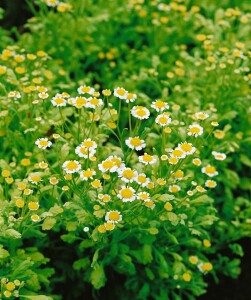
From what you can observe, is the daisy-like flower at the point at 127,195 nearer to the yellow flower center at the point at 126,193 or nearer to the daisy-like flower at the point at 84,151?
the yellow flower center at the point at 126,193

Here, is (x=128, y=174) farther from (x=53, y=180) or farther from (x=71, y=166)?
(x=53, y=180)

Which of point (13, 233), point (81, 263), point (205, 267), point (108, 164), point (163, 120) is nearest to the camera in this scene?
point (13, 233)

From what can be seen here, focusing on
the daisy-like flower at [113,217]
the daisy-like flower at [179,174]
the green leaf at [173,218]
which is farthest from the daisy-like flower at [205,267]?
the daisy-like flower at [113,217]

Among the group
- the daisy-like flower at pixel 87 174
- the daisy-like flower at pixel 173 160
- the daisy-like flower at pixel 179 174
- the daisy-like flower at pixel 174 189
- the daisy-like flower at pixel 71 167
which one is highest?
the daisy-like flower at pixel 71 167

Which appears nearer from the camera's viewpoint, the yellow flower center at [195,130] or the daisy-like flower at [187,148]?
the daisy-like flower at [187,148]

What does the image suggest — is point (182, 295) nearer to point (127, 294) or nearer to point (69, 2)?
point (127, 294)

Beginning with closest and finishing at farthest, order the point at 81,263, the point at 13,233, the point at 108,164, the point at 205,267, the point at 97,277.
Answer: the point at 13,233 < the point at 108,164 < the point at 97,277 < the point at 81,263 < the point at 205,267

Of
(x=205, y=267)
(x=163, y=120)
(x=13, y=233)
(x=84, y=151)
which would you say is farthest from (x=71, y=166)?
(x=205, y=267)

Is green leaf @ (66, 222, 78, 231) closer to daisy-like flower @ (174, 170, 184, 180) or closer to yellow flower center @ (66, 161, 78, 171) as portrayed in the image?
yellow flower center @ (66, 161, 78, 171)

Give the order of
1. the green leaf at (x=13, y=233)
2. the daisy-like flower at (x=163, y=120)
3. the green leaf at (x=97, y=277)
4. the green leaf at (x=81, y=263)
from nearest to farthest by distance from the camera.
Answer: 1. the green leaf at (x=13, y=233)
2. the daisy-like flower at (x=163, y=120)
3. the green leaf at (x=97, y=277)
4. the green leaf at (x=81, y=263)

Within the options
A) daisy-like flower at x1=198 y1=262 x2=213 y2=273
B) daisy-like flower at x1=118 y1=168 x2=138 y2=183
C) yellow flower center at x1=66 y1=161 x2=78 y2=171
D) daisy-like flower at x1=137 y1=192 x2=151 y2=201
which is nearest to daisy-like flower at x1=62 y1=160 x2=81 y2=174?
yellow flower center at x1=66 y1=161 x2=78 y2=171

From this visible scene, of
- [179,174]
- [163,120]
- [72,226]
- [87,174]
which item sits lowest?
[72,226]
